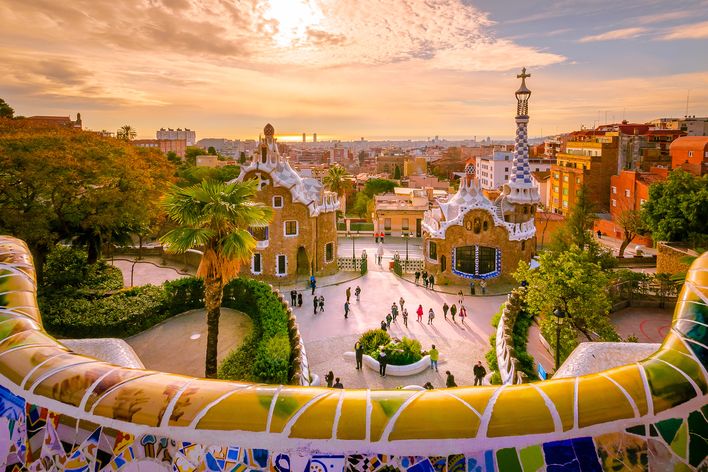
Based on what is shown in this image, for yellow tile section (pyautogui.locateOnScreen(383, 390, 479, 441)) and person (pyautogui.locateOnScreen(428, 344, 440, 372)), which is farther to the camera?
person (pyautogui.locateOnScreen(428, 344, 440, 372))

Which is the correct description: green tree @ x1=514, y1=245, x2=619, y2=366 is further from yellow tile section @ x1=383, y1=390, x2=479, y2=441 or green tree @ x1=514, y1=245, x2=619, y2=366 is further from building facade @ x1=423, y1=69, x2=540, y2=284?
building facade @ x1=423, y1=69, x2=540, y2=284

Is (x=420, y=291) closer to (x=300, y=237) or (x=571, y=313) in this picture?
(x=300, y=237)

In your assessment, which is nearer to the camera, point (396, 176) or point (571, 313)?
point (571, 313)

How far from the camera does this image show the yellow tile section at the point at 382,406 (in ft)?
17.7

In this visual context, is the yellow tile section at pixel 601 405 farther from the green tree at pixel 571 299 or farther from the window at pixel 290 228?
the window at pixel 290 228

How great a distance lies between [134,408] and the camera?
569cm

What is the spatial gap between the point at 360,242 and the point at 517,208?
65.4 ft

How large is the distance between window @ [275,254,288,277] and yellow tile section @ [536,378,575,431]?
102ft

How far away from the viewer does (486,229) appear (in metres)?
35.6

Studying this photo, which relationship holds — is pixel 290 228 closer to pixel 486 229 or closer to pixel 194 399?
pixel 486 229

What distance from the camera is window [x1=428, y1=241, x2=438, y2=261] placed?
36.7m

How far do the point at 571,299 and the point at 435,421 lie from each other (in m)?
15.7

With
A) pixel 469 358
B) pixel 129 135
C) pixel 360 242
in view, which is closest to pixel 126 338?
pixel 469 358

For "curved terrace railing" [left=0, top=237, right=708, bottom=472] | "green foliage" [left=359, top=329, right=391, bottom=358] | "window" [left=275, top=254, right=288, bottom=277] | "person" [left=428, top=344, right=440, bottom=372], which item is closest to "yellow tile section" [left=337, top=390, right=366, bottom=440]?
"curved terrace railing" [left=0, top=237, right=708, bottom=472]
